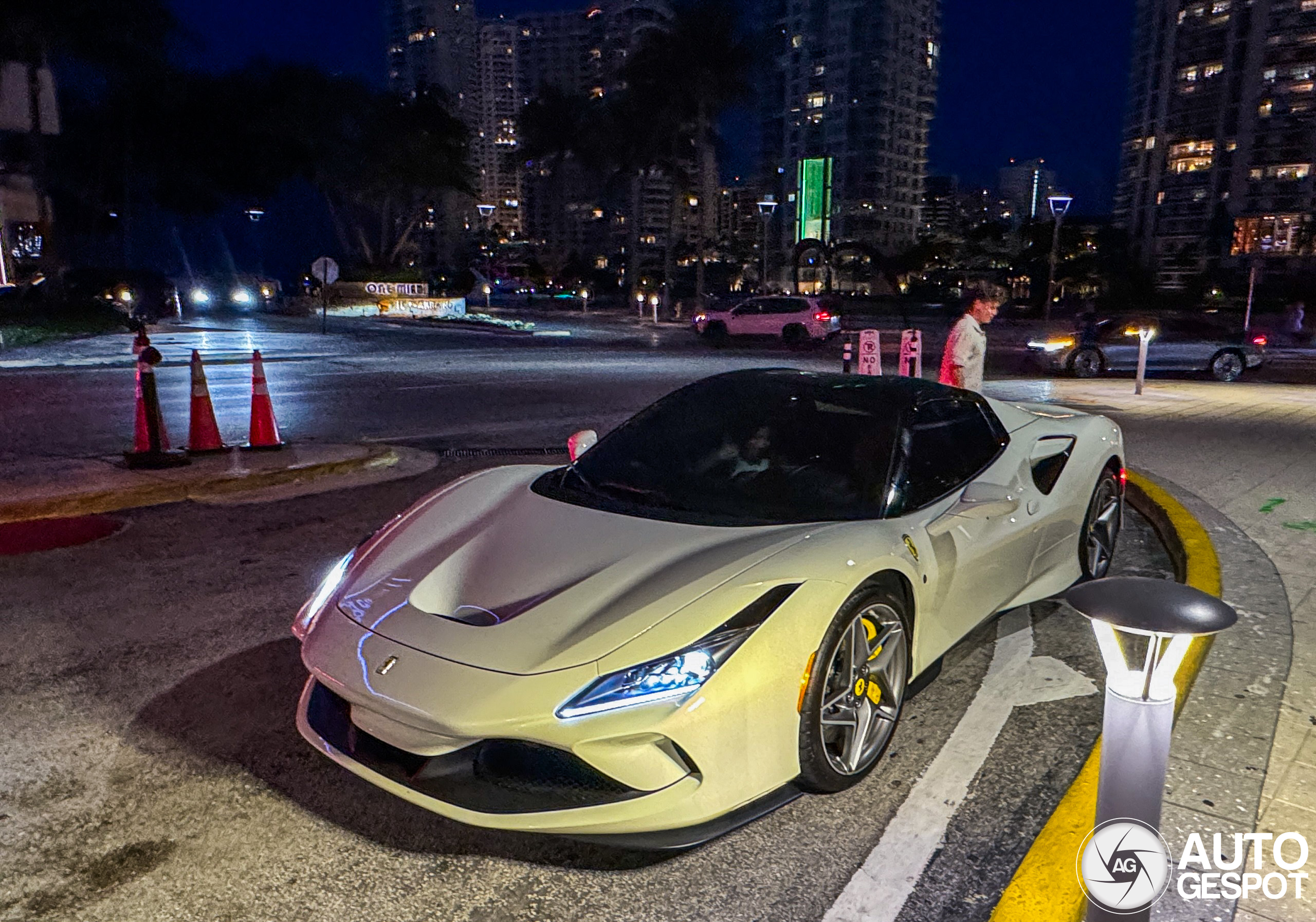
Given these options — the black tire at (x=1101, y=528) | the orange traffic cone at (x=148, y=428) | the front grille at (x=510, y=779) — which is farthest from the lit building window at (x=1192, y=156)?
the front grille at (x=510, y=779)

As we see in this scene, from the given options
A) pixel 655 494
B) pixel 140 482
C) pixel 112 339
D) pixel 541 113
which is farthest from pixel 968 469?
pixel 541 113

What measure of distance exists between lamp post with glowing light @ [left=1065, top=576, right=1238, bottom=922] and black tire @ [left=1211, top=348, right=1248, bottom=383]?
66.4ft

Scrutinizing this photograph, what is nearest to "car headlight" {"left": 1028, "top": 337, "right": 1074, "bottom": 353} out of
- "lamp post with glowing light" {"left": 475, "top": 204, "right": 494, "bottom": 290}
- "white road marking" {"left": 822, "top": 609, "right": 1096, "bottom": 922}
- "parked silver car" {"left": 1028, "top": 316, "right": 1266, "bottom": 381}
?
"parked silver car" {"left": 1028, "top": 316, "right": 1266, "bottom": 381}

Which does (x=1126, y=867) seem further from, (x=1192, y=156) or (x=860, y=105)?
(x=860, y=105)

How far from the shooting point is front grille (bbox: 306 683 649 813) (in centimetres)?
247

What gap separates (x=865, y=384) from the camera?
13.7ft

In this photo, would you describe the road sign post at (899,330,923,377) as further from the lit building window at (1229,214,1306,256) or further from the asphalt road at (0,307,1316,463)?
the lit building window at (1229,214,1306,256)

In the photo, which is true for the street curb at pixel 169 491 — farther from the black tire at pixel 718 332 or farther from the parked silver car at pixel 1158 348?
the black tire at pixel 718 332

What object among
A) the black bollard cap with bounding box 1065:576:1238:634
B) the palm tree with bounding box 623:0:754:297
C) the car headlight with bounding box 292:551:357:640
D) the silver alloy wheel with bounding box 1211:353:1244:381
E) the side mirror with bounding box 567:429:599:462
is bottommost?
the silver alloy wheel with bounding box 1211:353:1244:381

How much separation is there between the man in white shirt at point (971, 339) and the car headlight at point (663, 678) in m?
5.56

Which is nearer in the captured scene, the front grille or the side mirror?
the front grille

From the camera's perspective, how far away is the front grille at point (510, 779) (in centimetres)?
247

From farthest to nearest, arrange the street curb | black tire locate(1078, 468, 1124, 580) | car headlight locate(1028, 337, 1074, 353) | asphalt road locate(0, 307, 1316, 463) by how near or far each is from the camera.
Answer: car headlight locate(1028, 337, 1074, 353), asphalt road locate(0, 307, 1316, 463), the street curb, black tire locate(1078, 468, 1124, 580)

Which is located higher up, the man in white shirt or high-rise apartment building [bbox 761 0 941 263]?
high-rise apartment building [bbox 761 0 941 263]
